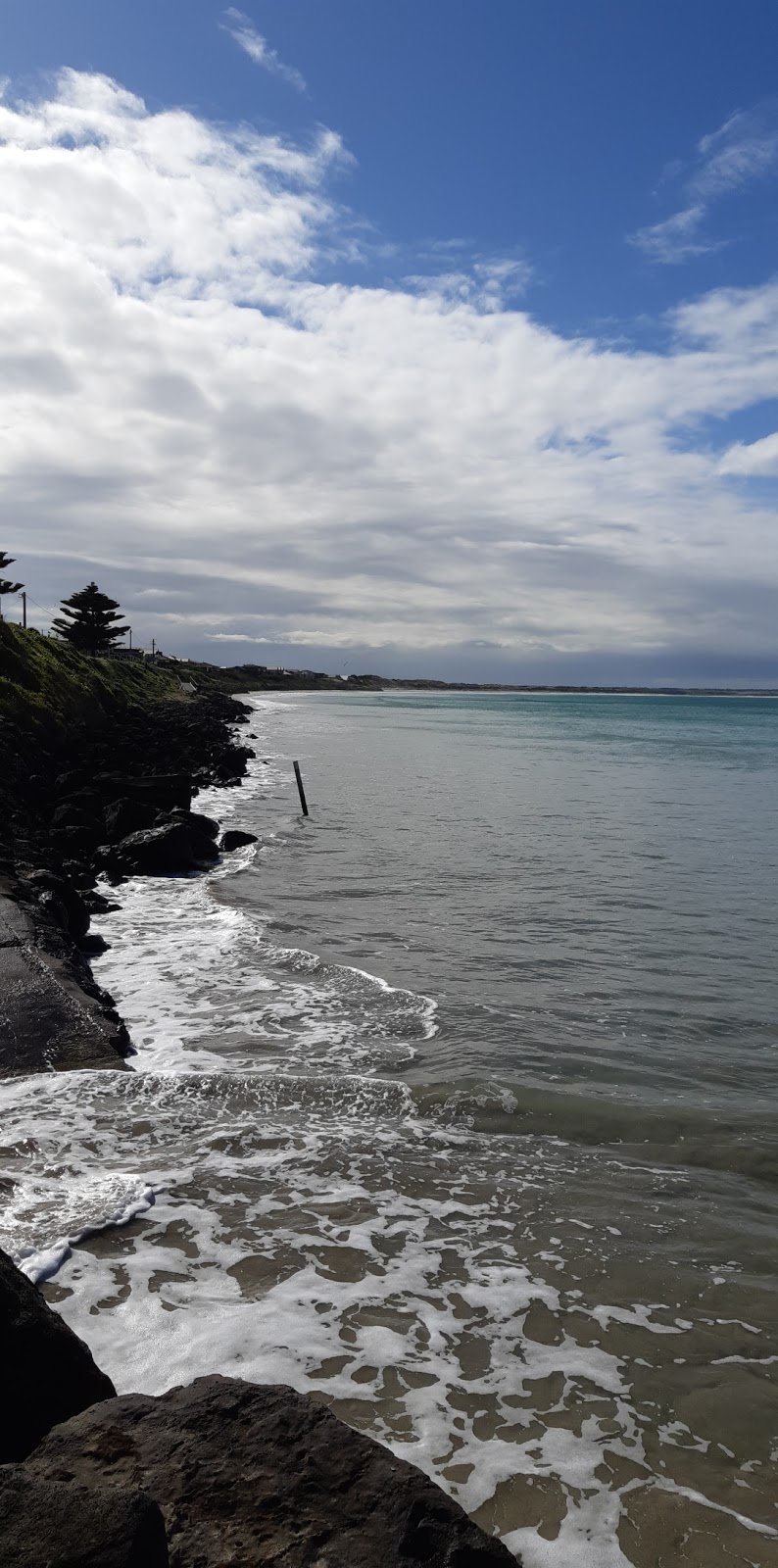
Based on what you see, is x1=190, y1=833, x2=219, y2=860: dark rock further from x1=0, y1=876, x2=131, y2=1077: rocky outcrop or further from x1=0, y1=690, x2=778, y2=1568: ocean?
x1=0, y1=876, x2=131, y2=1077: rocky outcrop

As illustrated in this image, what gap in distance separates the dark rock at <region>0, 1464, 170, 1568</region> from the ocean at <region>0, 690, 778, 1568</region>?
6.72 ft

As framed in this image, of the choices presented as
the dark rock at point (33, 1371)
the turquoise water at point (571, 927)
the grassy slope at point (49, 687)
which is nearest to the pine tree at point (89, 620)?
the grassy slope at point (49, 687)

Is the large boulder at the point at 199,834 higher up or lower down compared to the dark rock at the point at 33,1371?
lower down

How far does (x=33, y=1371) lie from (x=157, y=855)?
1624cm

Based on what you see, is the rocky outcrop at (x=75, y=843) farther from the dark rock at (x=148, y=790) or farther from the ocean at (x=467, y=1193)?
the ocean at (x=467, y=1193)

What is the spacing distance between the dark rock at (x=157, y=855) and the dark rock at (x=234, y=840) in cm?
276

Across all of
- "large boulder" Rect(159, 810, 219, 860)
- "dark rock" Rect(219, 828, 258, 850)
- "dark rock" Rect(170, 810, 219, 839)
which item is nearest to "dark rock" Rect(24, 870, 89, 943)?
"large boulder" Rect(159, 810, 219, 860)

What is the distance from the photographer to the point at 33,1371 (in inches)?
140

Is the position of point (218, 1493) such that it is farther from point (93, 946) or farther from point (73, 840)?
point (73, 840)

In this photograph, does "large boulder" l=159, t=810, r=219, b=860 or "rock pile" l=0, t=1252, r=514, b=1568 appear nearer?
"rock pile" l=0, t=1252, r=514, b=1568

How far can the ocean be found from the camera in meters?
4.38

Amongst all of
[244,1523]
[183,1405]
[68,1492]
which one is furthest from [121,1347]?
[68,1492]

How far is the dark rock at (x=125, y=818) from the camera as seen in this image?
824 inches

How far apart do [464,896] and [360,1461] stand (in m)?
13.6
